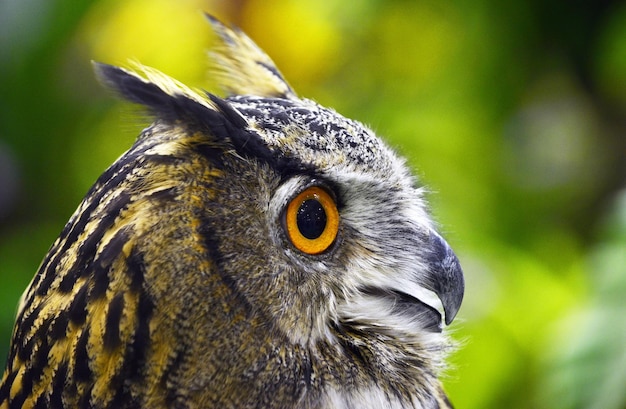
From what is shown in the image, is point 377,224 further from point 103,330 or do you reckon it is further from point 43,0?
point 43,0

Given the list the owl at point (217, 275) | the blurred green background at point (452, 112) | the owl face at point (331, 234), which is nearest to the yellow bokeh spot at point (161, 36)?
the blurred green background at point (452, 112)

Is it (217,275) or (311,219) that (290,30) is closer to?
(311,219)

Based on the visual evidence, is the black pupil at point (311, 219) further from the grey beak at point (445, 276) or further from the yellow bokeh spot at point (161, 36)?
the yellow bokeh spot at point (161, 36)

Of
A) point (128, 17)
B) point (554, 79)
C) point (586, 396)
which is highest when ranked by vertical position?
point (554, 79)

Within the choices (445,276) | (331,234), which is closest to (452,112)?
(445,276)

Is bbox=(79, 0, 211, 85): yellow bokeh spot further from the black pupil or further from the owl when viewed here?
the black pupil

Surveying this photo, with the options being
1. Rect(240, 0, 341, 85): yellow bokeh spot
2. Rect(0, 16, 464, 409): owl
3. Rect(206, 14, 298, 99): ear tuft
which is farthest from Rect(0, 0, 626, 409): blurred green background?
Rect(0, 16, 464, 409): owl

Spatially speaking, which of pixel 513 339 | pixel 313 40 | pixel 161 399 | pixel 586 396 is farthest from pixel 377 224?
pixel 313 40
